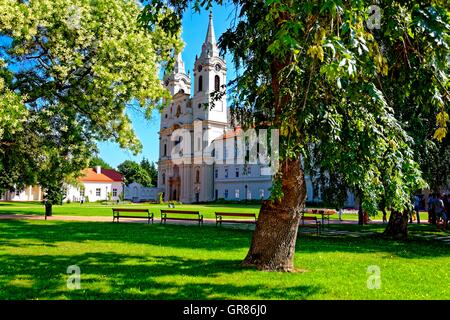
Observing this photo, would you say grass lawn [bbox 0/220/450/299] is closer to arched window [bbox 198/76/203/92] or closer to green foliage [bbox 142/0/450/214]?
green foliage [bbox 142/0/450/214]

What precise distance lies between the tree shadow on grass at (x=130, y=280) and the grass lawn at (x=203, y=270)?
2cm

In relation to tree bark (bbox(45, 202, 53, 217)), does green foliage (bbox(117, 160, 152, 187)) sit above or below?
above

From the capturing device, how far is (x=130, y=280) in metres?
7.89

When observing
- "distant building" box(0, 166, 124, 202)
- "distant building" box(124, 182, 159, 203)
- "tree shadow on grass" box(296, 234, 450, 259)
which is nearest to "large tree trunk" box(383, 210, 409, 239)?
"tree shadow on grass" box(296, 234, 450, 259)

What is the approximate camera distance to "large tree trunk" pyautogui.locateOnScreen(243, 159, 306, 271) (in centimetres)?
892

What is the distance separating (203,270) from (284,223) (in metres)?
1.97

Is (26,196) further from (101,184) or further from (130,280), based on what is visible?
(130,280)

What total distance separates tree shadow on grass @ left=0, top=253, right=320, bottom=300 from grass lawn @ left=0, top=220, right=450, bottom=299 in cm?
2

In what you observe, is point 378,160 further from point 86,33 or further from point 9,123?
point 86,33

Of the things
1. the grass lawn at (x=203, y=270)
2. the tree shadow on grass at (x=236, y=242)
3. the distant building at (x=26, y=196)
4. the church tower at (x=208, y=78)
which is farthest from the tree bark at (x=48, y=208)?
the distant building at (x=26, y=196)

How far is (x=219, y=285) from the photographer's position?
24.9 ft

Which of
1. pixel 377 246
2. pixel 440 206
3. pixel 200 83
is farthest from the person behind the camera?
pixel 200 83

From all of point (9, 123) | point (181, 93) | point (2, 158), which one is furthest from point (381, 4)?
point (181, 93)

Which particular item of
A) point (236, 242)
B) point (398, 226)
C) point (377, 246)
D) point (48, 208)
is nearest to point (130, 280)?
point (236, 242)
